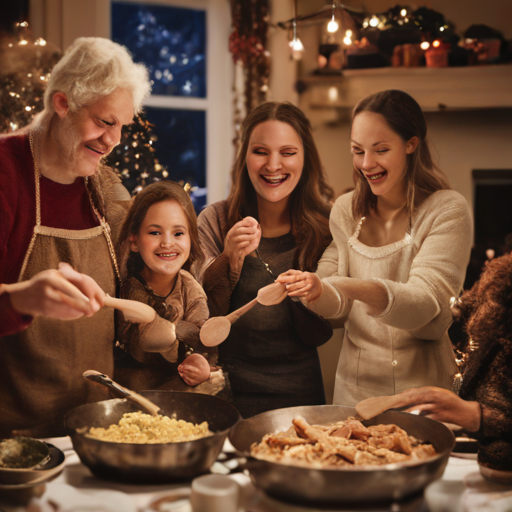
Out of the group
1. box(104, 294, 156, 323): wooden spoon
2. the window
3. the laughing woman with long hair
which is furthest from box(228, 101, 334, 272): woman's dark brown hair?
box(104, 294, 156, 323): wooden spoon

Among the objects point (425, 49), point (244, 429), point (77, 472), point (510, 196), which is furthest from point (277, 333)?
point (425, 49)

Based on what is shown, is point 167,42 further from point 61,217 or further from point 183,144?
point 61,217

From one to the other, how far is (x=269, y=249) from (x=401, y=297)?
48 centimetres

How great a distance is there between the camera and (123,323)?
189 cm

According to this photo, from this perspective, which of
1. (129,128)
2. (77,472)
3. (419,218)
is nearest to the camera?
(77,472)

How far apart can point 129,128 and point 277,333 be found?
91 centimetres

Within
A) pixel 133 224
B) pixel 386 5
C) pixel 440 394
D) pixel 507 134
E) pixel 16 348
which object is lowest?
pixel 440 394

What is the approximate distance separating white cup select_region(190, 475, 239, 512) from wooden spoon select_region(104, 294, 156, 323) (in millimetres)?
642

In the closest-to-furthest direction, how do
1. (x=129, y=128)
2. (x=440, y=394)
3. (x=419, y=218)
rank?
(x=440, y=394) < (x=419, y=218) < (x=129, y=128)

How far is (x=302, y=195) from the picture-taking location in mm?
1990

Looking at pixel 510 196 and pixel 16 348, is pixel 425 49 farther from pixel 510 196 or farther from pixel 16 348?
pixel 16 348

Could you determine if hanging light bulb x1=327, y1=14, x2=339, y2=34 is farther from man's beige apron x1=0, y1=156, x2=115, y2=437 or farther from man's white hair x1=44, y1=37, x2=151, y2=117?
man's beige apron x1=0, y1=156, x2=115, y2=437

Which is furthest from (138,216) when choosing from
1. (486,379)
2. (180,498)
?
(486,379)

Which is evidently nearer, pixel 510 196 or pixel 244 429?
pixel 244 429
